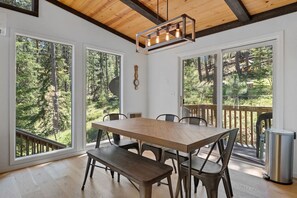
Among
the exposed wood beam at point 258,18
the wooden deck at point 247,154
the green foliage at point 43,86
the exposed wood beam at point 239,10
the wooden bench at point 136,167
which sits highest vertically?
the exposed wood beam at point 239,10

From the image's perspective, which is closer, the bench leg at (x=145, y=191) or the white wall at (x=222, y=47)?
the bench leg at (x=145, y=191)

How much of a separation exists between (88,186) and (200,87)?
272 cm

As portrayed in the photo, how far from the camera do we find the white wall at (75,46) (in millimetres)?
2818

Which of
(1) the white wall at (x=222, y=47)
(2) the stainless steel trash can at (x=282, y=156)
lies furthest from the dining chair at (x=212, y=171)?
(1) the white wall at (x=222, y=47)

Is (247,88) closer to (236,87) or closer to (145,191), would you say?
(236,87)

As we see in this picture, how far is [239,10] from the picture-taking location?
2.76 metres

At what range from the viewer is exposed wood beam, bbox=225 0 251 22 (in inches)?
103

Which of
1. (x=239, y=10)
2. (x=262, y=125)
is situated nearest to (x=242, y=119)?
(x=262, y=125)

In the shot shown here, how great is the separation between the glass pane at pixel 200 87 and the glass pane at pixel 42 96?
2.45m

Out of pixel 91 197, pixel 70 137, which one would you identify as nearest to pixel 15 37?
pixel 70 137

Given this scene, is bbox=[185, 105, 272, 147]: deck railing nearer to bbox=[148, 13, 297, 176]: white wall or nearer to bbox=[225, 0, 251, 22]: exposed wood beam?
bbox=[148, 13, 297, 176]: white wall

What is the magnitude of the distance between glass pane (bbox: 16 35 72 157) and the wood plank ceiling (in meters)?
0.88

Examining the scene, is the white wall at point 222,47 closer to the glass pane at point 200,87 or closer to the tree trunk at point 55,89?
the glass pane at point 200,87

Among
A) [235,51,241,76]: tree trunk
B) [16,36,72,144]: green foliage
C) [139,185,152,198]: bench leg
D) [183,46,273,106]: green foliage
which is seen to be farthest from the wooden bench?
[235,51,241,76]: tree trunk
